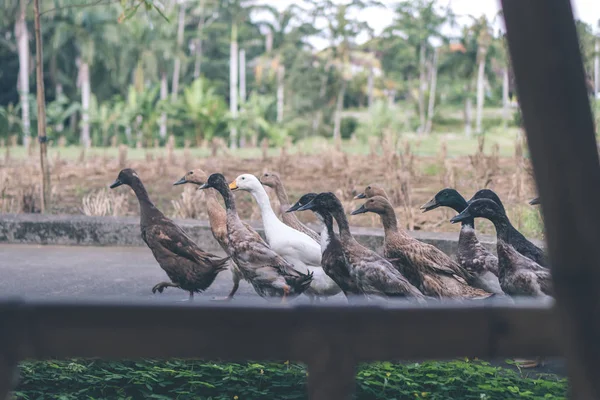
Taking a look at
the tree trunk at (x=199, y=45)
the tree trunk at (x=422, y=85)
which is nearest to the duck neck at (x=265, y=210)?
the tree trunk at (x=422, y=85)

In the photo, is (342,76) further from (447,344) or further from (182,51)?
(447,344)

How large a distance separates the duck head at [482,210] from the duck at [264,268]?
102 centimetres

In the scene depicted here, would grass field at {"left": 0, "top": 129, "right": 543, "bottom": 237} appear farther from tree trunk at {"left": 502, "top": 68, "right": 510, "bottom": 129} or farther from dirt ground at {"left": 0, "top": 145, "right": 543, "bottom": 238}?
tree trunk at {"left": 502, "top": 68, "right": 510, "bottom": 129}

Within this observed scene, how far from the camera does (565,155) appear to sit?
1.83 meters

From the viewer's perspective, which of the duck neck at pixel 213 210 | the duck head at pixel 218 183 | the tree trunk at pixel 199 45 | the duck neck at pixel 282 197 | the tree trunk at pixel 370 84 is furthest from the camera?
the tree trunk at pixel 199 45

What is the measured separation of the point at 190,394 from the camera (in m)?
4.58

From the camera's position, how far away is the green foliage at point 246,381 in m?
4.62

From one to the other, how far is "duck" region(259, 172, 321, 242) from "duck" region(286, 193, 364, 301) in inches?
28.1

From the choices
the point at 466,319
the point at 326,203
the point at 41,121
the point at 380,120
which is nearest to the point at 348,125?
the point at 380,120

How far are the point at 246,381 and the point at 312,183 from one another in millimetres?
9115

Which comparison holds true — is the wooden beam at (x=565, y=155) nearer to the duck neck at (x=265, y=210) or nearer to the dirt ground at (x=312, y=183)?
the duck neck at (x=265, y=210)

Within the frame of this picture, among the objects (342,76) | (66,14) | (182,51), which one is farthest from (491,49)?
(66,14)

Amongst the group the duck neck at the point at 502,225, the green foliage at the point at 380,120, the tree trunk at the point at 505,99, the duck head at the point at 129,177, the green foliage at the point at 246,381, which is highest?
the tree trunk at the point at 505,99

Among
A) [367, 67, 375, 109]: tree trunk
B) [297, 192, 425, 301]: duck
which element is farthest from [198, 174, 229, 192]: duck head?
[367, 67, 375, 109]: tree trunk
